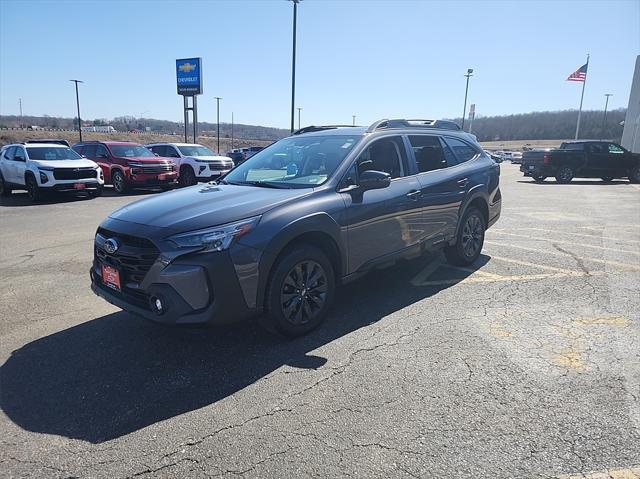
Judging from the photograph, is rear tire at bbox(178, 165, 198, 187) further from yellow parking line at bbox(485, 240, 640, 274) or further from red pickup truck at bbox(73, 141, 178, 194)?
yellow parking line at bbox(485, 240, 640, 274)

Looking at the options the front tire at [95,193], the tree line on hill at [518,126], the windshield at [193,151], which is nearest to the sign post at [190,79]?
the windshield at [193,151]

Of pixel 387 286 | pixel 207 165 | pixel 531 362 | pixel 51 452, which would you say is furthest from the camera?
pixel 207 165

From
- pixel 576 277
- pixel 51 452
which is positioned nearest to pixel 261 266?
pixel 51 452

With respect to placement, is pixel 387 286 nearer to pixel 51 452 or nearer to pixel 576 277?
pixel 576 277

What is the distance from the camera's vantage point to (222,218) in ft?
11.2

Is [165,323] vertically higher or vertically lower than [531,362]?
higher

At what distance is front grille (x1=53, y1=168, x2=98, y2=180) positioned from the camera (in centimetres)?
1312

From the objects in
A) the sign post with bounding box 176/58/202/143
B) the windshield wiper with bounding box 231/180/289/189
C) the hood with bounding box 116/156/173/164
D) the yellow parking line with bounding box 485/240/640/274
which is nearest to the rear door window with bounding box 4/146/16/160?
the hood with bounding box 116/156/173/164

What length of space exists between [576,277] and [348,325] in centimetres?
339

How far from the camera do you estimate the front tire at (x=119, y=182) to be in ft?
51.3

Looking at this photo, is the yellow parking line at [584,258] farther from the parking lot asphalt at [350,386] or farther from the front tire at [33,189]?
the front tire at [33,189]

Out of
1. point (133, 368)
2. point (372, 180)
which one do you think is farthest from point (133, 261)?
point (372, 180)

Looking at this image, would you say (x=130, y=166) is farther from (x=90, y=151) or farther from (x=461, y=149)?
(x=461, y=149)

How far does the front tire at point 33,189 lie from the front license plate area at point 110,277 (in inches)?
449
